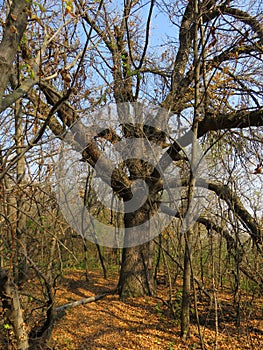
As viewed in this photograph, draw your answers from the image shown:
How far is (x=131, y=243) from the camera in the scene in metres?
6.50

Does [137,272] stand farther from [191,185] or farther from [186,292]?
[191,185]

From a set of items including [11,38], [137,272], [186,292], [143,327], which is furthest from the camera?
[137,272]

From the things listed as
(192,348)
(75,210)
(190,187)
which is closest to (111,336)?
(192,348)

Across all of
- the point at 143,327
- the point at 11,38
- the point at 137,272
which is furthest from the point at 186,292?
the point at 11,38

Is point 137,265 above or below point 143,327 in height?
above

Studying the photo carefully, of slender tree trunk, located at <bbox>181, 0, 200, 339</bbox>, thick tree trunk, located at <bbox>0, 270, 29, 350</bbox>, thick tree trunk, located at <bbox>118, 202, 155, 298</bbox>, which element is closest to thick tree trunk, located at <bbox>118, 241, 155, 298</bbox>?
thick tree trunk, located at <bbox>118, 202, 155, 298</bbox>

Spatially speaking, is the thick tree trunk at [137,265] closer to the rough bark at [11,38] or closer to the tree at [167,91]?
the tree at [167,91]

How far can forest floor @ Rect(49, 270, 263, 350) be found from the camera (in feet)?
13.6

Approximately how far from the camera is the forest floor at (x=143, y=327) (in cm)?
414

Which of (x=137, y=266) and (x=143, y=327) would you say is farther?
(x=137, y=266)

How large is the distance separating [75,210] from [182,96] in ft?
16.3

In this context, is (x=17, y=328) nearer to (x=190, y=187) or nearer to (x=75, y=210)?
(x=190, y=187)

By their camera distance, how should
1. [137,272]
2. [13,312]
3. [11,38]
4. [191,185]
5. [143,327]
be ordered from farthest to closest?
[137,272] < [143,327] < [191,185] < [13,312] < [11,38]

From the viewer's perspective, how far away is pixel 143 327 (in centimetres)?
477
